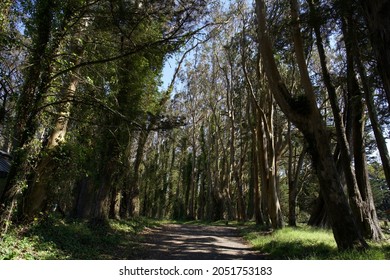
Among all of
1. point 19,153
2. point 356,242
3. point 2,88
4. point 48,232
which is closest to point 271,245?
point 356,242

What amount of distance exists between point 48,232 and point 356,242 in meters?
7.79

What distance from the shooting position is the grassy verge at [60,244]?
6.79 m

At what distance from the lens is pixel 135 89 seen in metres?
13.2

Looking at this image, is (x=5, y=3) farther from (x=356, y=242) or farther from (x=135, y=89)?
(x=356, y=242)

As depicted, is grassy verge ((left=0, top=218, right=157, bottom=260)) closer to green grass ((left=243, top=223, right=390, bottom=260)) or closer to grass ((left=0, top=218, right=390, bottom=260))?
grass ((left=0, top=218, right=390, bottom=260))

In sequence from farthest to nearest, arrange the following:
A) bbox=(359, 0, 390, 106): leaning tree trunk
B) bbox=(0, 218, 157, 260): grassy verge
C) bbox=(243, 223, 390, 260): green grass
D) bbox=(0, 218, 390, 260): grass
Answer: bbox=(0, 218, 157, 260): grassy verge < bbox=(0, 218, 390, 260): grass < bbox=(243, 223, 390, 260): green grass < bbox=(359, 0, 390, 106): leaning tree trunk

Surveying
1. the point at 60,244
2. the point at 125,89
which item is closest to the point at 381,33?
the point at 60,244

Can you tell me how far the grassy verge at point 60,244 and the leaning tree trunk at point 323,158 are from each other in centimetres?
519

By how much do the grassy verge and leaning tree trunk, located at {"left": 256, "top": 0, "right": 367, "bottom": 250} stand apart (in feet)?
17.0

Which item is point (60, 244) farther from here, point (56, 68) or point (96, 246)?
point (56, 68)

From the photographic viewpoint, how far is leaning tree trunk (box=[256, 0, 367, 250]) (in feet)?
23.3

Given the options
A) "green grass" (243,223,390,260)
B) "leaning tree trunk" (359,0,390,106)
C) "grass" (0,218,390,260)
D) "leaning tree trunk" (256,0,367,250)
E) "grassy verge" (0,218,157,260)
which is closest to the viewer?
"leaning tree trunk" (359,0,390,106)

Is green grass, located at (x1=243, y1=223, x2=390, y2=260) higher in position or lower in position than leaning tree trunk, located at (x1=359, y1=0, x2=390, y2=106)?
lower

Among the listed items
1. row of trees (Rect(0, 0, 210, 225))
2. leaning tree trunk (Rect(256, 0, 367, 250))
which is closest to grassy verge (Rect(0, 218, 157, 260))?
row of trees (Rect(0, 0, 210, 225))
